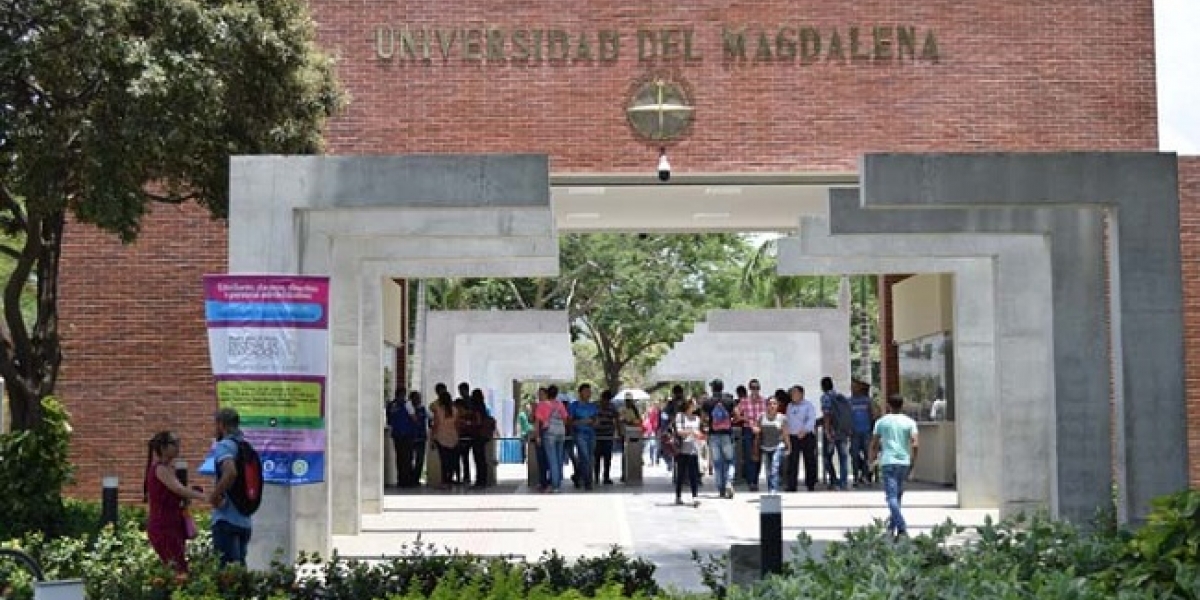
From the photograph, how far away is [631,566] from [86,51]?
7546mm

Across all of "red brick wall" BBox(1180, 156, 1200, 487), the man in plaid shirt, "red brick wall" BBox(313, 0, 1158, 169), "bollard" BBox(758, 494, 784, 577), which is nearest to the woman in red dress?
"bollard" BBox(758, 494, 784, 577)

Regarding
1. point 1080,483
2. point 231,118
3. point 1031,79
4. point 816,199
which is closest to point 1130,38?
point 1031,79

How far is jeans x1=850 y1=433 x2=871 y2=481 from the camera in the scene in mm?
23219

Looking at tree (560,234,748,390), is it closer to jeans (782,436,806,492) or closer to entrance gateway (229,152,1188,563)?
jeans (782,436,806,492)

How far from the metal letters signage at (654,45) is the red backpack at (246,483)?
391 inches

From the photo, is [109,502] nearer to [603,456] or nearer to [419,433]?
[419,433]

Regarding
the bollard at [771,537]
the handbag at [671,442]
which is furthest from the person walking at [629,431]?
the bollard at [771,537]

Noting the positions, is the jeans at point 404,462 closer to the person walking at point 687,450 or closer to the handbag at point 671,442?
the handbag at point 671,442

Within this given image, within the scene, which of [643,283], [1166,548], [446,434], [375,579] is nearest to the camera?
[1166,548]

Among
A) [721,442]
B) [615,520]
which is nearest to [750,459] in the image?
[721,442]

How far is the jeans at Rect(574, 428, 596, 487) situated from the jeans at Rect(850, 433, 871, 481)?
369 centimetres

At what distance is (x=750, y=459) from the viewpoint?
76.7 ft

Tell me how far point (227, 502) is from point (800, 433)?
41.3ft

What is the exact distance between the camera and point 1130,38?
20.2m
